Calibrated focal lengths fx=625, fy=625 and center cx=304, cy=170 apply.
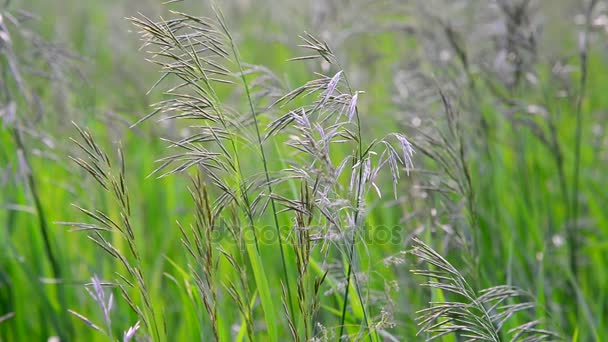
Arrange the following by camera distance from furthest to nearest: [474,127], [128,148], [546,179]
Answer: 1. [128,148]
2. [546,179]
3. [474,127]

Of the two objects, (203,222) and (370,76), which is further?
(370,76)

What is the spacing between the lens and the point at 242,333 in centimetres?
141

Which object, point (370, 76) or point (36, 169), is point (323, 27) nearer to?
point (370, 76)

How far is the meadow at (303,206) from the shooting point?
3.84ft

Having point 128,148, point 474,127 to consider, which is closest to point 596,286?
point 474,127

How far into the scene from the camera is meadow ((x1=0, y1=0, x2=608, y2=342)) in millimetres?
1170

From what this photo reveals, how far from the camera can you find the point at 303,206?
3.66ft

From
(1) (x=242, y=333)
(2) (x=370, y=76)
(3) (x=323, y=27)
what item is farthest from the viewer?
(2) (x=370, y=76)

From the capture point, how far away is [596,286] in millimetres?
2297

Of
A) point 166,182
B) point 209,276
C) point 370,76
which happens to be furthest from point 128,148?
point 209,276

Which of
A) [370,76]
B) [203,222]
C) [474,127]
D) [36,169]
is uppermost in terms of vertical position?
[370,76]

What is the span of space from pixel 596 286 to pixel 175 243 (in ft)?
5.27

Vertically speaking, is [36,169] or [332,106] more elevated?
[332,106]

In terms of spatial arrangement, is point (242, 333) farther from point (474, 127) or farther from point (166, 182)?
point (166, 182)
